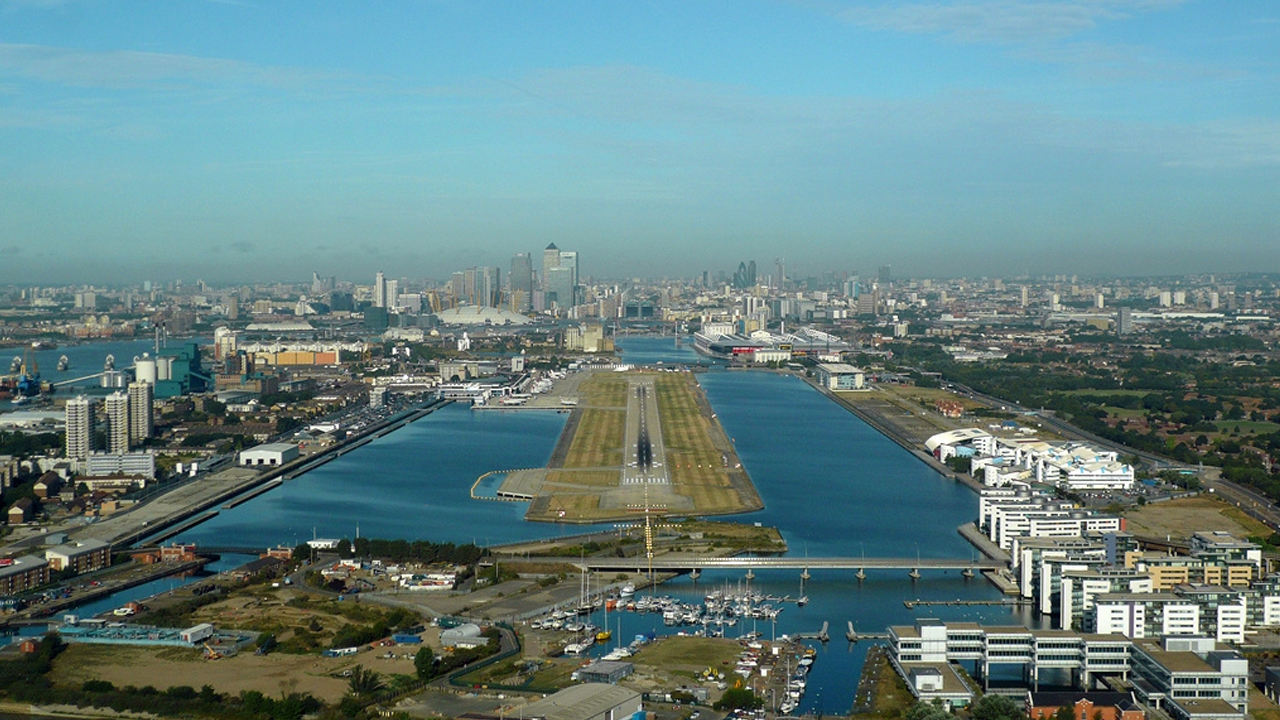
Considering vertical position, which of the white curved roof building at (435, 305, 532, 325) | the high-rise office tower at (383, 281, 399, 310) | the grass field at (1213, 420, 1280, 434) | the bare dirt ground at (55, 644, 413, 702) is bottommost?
the bare dirt ground at (55, 644, 413, 702)

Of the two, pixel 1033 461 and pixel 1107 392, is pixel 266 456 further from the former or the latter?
pixel 1107 392

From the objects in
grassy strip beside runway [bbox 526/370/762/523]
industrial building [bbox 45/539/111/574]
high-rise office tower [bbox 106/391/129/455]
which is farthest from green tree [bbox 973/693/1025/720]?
high-rise office tower [bbox 106/391/129/455]

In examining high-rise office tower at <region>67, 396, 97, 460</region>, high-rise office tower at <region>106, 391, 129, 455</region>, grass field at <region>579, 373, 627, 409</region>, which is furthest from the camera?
grass field at <region>579, 373, 627, 409</region>

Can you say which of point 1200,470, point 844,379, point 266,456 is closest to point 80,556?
point 266,456

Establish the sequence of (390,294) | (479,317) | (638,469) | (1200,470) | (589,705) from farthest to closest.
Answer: (390,294)
(479,317)
(638,469)
(1200,470)
(589,705)

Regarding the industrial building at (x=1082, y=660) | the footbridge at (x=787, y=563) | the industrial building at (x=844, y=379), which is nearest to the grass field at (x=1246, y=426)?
the industrial building at (x=844, y=379)

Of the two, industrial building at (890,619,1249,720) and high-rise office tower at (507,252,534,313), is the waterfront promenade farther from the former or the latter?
high-rise office tower at (507,252,534,313)

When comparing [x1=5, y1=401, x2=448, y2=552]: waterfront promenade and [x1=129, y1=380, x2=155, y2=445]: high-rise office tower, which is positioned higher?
[x1=129, y1=380, x2=155, y2=445]: high-rise office tower
